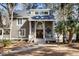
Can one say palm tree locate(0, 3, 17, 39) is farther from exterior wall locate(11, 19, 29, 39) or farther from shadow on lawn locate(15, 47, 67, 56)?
shadow on lawn locate(15, 47, 67, 56)

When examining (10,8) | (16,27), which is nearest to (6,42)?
(16,27)

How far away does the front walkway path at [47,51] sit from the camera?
14.6 ft

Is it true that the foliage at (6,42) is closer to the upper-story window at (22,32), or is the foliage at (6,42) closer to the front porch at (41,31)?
the upper-story window at (22,32)

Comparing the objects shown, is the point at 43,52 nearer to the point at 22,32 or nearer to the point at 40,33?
the point at 40,33

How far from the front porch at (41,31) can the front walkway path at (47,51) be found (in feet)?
0.30

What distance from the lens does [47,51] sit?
177 inches

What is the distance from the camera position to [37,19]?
4457 mm

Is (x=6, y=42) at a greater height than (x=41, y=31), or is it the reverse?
(x=41, y=31)

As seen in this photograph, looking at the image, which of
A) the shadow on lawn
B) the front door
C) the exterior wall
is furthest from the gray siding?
the shadow on lawn

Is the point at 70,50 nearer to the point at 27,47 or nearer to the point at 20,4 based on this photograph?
the point at 27,47

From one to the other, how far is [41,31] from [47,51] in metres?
0.27

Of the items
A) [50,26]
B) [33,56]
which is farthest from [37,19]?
[33,56]

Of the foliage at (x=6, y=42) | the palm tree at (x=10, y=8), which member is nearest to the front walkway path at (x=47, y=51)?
the foliage at (x=6, y=42)

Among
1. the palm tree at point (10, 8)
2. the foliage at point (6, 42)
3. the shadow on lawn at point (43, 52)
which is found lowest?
the shadow on lawn at point (43, 52)
